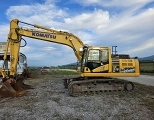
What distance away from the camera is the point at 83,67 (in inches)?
626

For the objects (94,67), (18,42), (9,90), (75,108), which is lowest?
(75,108)

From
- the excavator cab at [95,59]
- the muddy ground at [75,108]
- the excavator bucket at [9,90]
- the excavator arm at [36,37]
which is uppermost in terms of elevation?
the excavator arm at [36,37]

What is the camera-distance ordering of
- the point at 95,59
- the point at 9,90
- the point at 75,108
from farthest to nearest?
the point at 95,59
the point at 9,90
the point at 75,108

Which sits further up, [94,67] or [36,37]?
[36,37]

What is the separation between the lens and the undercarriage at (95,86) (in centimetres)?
1485

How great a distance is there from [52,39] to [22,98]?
4818 millimetres

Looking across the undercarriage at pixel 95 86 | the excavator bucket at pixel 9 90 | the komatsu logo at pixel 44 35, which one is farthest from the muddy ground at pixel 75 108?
the komatsu logo at pixel 44 35

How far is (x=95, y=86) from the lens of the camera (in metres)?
15.2

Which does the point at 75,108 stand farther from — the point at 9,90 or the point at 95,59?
the point at 95,59

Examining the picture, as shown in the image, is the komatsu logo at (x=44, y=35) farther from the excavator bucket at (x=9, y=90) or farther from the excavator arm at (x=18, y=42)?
the excavator bucket at (x=9, y=90)

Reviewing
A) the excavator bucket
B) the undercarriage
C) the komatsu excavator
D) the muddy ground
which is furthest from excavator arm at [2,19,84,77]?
the muddy ground

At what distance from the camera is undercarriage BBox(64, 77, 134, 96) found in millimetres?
14852

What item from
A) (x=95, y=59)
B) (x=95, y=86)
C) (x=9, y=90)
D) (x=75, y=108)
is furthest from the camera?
(x=95, y=59)

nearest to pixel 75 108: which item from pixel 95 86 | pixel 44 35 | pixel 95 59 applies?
pixel 95 86
